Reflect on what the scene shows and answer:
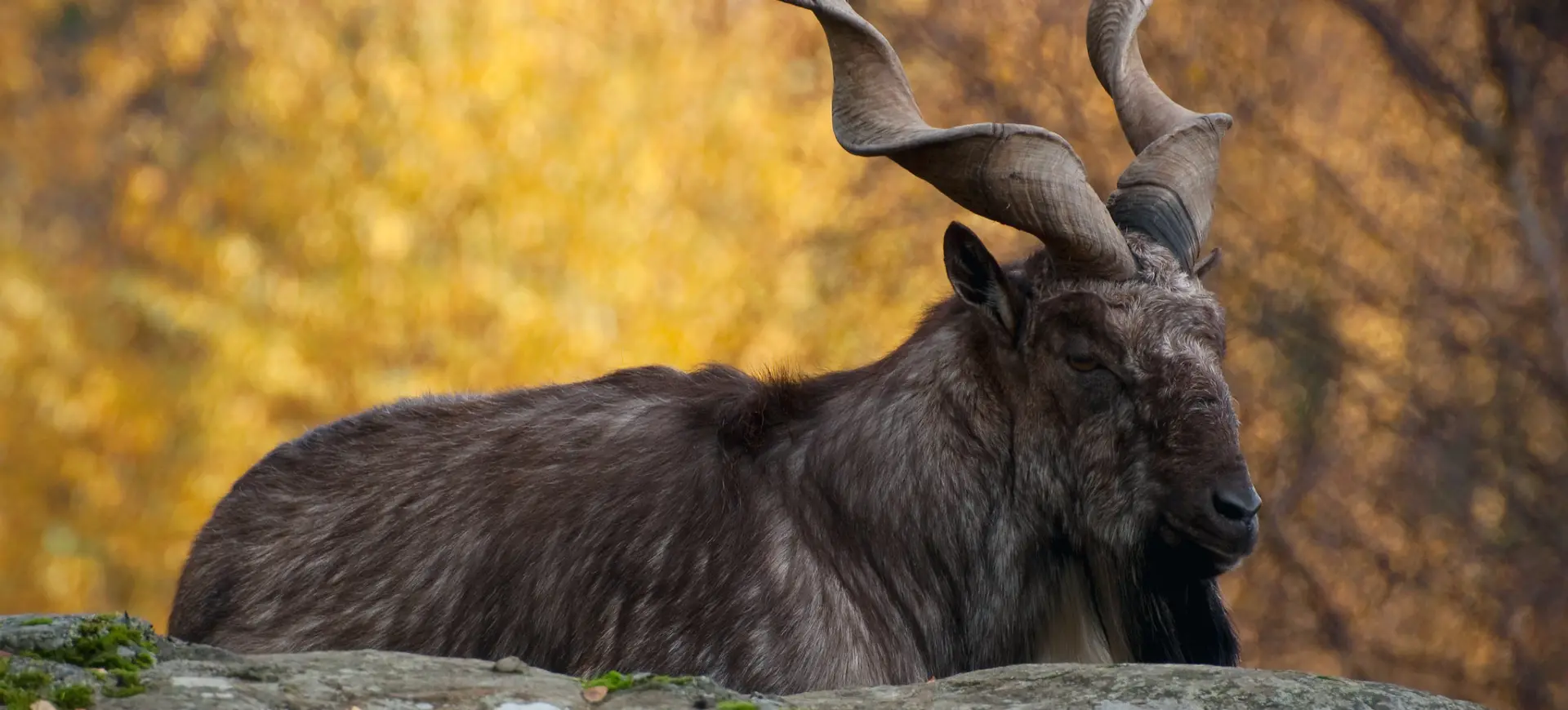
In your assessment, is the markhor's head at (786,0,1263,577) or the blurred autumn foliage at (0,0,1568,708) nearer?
the markhor's head at (786,0,1263,577)

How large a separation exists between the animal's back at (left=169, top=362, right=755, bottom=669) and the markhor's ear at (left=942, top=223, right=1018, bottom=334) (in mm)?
938

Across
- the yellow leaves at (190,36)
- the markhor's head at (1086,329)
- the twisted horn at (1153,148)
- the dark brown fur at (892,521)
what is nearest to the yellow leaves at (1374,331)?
the twisted horn at (1153,148)

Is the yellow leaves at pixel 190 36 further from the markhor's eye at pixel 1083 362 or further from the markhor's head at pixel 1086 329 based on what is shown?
the markhor's eye at pixel 1083 362

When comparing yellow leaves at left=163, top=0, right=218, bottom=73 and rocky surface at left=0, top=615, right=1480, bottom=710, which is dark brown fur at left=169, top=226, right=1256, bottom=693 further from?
yellow leaves at left=163, top=0, right=218, bottom=73

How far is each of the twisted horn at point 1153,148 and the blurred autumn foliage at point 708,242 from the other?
6.28 metres

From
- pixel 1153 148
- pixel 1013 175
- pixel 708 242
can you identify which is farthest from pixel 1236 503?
pixel 708 242

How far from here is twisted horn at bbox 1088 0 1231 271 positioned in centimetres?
634

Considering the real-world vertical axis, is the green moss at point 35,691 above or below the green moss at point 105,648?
below

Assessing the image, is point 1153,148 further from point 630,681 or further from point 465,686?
point 465,686

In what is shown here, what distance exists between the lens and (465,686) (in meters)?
3.82

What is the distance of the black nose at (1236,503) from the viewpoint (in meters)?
5.44

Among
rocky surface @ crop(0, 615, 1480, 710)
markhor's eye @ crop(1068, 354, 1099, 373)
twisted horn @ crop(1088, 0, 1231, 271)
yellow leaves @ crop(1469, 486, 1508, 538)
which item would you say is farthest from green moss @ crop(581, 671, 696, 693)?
yellow leaves @ crop(1469, 486, 1508, 538)

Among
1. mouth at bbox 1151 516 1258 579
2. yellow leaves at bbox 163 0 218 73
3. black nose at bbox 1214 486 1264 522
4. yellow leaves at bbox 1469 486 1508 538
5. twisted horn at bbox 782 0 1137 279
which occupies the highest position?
yellow leaves at bbox 163 0 218 73

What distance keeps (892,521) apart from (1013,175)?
113cm
